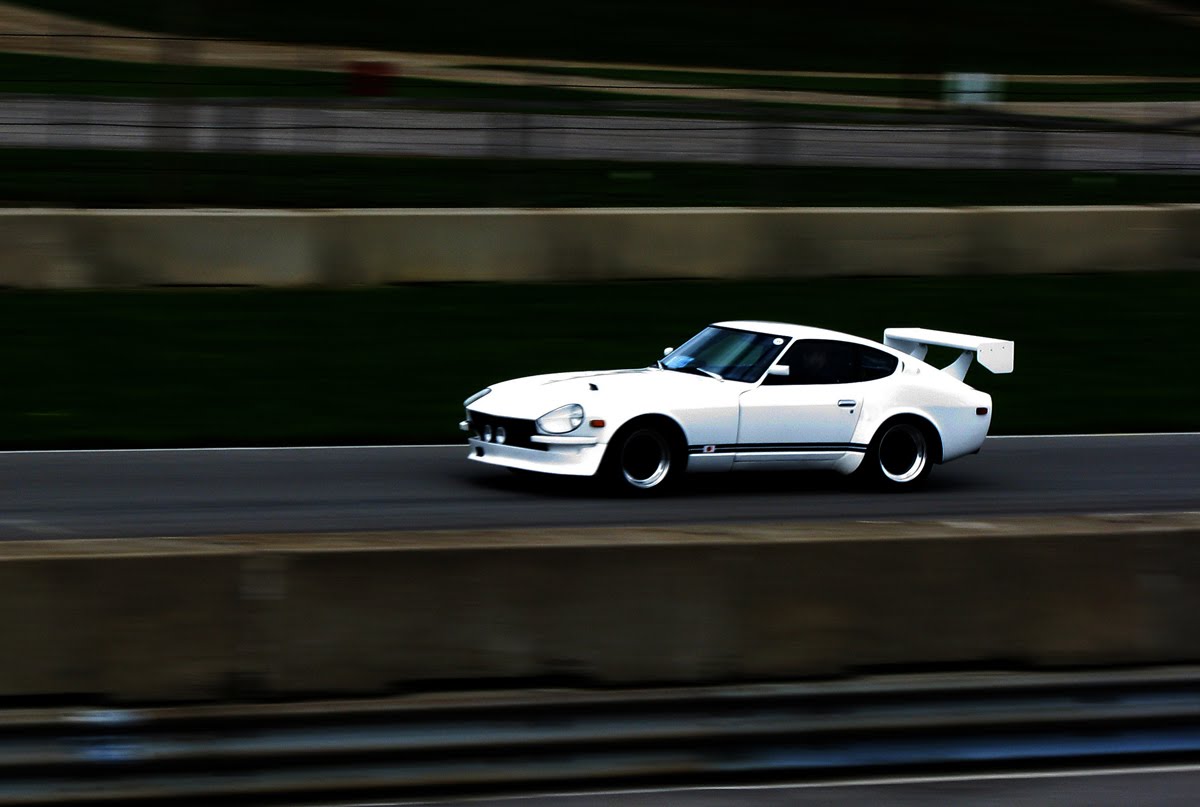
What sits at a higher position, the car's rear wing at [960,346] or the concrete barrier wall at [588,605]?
the car's rear wing at [960,346]

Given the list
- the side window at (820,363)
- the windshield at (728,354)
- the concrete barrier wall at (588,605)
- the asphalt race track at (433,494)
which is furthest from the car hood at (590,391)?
the concrete barrier wall at (588,605)

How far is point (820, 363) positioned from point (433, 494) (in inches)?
111

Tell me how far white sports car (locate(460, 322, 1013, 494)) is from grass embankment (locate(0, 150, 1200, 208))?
7.56 meters

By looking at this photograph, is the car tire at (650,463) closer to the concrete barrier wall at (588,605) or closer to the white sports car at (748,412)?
the white sports car at (748,412)

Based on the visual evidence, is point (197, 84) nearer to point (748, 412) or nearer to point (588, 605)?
point (748, 412)

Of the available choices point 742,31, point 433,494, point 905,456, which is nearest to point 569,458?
point 433,494

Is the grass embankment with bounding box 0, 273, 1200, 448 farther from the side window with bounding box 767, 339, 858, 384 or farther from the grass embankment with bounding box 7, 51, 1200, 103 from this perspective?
the side window with bounding box 767, 339, 858, 384

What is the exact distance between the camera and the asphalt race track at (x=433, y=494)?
10.2 metres

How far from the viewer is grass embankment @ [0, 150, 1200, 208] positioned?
18250 mm

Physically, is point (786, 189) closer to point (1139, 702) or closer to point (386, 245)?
point (386, 245)

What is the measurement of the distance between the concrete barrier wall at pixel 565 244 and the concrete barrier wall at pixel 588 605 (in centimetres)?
1113

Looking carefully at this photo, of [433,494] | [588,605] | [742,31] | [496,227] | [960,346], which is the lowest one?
[433,494]

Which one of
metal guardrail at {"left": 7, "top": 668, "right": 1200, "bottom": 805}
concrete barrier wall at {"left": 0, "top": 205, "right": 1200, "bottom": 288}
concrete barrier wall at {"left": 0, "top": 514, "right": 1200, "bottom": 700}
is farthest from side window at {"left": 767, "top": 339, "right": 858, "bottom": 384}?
concrete barrier wall at {"left": 0, "top": 205, "right": 1200, "bottom": 288}

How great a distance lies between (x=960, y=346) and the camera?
1188 centimetres
